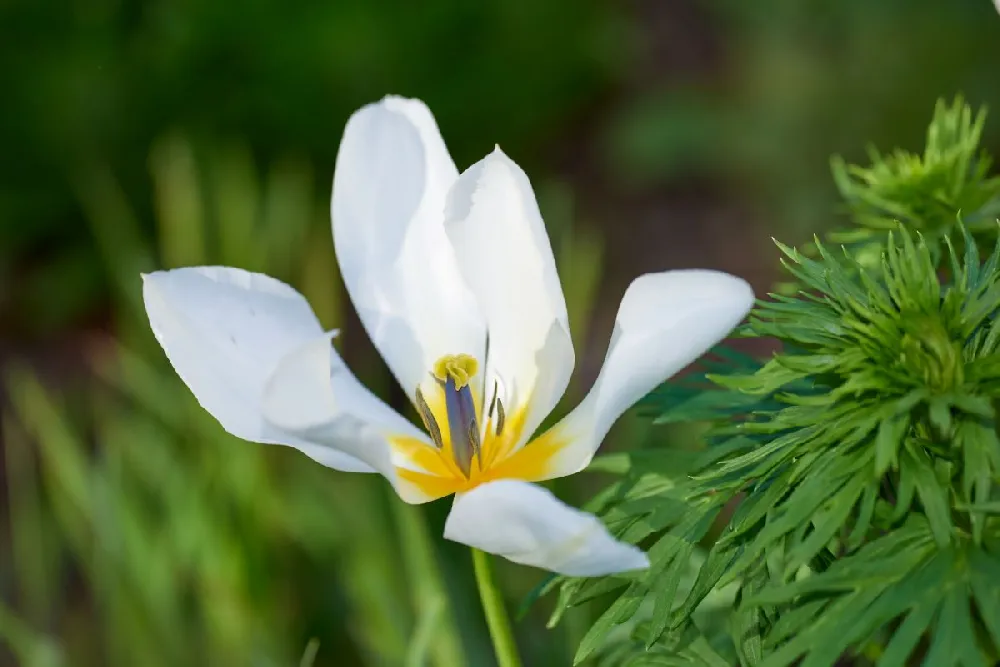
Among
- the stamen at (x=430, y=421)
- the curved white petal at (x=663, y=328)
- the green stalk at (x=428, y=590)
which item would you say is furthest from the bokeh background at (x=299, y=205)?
the curved white petal at (x=663, y=328)

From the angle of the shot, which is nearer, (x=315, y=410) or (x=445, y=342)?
(x=315, y=410)

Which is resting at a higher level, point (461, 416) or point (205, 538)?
point (461, 416)

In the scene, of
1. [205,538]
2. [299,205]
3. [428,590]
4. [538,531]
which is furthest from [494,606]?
[299,205]

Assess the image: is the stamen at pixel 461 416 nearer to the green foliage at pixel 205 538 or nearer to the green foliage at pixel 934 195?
the green foliage at pixel 934 195

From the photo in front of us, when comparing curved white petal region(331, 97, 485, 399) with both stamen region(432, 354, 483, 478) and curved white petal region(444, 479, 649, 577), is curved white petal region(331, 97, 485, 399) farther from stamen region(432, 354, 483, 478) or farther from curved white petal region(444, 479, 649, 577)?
curved white petal region(444, 479, 649, 577)

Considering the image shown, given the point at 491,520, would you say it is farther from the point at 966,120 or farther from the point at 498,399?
the point at 966,120

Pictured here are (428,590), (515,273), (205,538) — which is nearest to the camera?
(515,273)

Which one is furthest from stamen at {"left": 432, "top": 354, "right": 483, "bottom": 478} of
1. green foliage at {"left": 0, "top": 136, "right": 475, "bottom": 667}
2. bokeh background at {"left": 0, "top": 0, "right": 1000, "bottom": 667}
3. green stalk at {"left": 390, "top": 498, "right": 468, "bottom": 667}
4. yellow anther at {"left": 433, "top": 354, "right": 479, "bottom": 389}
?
green foliage at {"left": 0, "top": 136, "right": 475, "bottom": 667}

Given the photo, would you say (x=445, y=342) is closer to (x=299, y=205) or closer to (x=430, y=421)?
(x=430, y=421)
